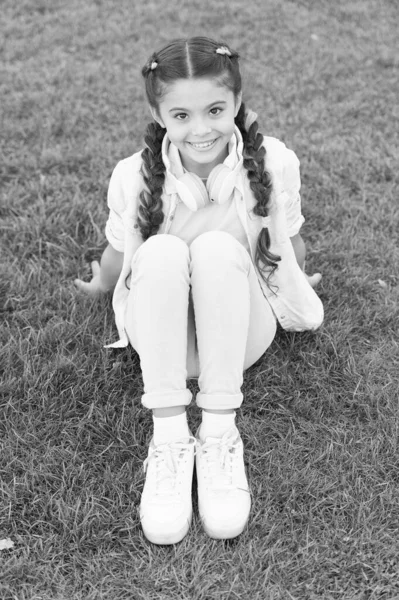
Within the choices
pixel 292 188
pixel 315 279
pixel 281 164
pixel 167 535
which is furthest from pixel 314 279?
pixel 167 535

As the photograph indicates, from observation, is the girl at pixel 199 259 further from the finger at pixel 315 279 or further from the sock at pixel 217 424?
the finger at pixel 315 279

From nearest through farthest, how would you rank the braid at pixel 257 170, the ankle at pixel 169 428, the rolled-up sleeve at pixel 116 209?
the ankle at pixel 169 428 → the braid at pixel 257 170 → the rolled-up sleeve at pixel 116 209

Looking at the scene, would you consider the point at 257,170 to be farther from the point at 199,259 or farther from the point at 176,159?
the point at 199,259

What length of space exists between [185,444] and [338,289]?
4.28 ft

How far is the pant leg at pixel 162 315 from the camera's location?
229 cm

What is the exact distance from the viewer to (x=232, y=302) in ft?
7.65

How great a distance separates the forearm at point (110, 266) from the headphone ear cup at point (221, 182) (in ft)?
1.85

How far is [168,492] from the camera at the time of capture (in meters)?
2.33

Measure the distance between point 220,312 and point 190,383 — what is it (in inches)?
26.2

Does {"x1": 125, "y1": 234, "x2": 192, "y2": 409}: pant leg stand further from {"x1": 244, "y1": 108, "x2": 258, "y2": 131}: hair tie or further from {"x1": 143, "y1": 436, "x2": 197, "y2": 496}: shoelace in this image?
{"x1": 244, "y1": 108, "x2": 258, "y2": 131}: hair tie

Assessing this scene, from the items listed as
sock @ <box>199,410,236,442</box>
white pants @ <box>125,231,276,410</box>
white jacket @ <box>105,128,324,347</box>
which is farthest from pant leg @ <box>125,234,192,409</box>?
white jacket @ <box>105,128,324,347</box>

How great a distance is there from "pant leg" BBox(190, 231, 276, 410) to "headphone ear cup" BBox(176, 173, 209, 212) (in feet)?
0.49

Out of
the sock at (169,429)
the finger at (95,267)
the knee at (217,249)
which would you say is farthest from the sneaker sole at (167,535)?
the finger at (95,267)

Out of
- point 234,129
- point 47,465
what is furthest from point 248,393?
point 234,129
